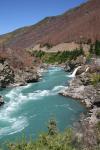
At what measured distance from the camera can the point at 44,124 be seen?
117 ft

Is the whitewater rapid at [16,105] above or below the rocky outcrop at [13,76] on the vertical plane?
below

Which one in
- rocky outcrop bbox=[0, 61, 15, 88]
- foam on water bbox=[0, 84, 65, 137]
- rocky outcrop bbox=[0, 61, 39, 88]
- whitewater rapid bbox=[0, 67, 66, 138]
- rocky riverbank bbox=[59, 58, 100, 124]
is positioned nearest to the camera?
foam on water bbox=[0, 84, 65, 137]

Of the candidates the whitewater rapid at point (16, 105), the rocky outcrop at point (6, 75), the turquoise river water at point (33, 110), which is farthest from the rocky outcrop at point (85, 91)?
the rocky outcrop at point (6, 75)

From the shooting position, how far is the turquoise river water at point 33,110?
112ft

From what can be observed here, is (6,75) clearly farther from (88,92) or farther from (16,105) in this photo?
(88,92)

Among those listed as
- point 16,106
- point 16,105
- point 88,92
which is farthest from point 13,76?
point 16,106

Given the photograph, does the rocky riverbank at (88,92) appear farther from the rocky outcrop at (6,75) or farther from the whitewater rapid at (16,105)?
the rocky outcrop at (6,75)

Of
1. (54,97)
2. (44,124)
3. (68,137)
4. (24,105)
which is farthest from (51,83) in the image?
(68,137)

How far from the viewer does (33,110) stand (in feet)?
139

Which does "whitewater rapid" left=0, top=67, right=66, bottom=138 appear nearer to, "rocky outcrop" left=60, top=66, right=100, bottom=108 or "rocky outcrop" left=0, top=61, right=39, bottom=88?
"rocky outcrop" left=60, top=66, right=100, bottom=108

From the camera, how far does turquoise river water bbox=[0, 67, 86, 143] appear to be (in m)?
34.2

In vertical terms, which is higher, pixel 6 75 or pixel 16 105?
pixel 6 75

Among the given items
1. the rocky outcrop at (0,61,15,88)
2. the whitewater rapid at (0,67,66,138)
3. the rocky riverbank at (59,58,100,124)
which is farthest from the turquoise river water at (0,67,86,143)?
the rocky outcrop at (0,61,15,88)

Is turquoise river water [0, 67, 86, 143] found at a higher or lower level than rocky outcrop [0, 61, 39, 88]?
lower
